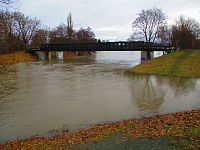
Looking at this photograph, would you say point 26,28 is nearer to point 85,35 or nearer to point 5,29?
point 85,35

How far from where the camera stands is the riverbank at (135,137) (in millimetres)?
9703

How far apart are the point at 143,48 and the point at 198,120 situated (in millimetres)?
53529

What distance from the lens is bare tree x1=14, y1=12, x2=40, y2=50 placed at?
77.8m

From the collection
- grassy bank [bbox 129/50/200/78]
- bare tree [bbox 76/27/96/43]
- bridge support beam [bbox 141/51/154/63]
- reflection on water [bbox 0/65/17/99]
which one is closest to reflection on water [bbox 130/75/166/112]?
grassy bank [bbox 129/50/200/78]

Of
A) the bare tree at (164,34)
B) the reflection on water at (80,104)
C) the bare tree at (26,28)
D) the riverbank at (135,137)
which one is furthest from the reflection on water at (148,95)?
the bare tree at (26,28)

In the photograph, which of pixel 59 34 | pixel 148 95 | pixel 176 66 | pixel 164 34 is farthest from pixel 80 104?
pixel 59 34

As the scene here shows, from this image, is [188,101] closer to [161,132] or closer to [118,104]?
[118,104]

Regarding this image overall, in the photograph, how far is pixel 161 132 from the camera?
35.5ft

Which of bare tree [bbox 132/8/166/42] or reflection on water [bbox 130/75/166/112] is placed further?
bare tree [bbox 132/8/166/42]

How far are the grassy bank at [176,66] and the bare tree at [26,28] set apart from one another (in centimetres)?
4277

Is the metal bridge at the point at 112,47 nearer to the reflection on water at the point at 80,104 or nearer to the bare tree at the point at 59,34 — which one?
the bare tree at the point at 59,34

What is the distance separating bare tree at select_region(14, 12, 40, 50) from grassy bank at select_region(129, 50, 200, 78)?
42.8m

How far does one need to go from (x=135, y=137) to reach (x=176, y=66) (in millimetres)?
31284

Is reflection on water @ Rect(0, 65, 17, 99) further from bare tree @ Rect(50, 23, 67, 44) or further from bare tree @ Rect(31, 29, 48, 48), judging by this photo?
bare tree @ Rect(50, 23, 67, 44)
